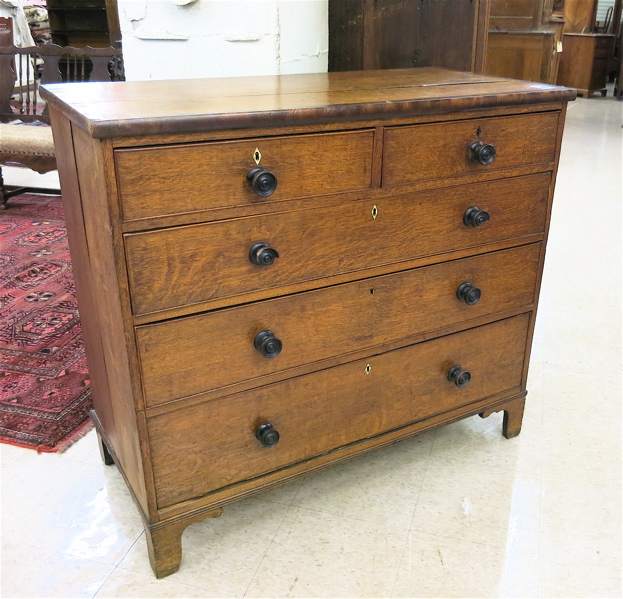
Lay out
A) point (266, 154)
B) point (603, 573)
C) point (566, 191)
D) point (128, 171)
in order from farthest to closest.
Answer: point (566, 191) < point (603, 573) < point (266, 154) < point (128, 171)

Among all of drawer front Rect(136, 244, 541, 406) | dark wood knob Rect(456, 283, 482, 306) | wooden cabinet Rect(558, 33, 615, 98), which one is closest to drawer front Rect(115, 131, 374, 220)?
drawer front Rect(136, 244, 541, 406)

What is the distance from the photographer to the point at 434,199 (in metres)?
1.58

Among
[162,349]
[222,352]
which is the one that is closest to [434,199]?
[222,352]

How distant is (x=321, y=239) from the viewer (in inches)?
57.2

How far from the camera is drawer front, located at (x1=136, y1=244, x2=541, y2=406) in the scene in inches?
53.9

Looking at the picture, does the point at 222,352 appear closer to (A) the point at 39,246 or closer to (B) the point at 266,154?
(B) the point at 266,154

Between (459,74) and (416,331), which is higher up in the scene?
(459,74)

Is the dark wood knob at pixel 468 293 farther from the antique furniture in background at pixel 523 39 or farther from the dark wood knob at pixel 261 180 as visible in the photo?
the antique furniture in background at pixel 523 39

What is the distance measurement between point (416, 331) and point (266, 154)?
66 cm

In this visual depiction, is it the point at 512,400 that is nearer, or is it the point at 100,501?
the point at 100,501

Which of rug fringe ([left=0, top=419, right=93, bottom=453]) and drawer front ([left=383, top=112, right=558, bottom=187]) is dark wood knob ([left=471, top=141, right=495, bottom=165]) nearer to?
drawer front ([left=383, top=112, right=558, bottom=187])

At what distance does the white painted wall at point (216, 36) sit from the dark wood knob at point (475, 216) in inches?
35.1

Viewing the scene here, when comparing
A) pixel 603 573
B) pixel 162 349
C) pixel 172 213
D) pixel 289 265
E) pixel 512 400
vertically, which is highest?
pixel 172 213

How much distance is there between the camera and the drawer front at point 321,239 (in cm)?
128
